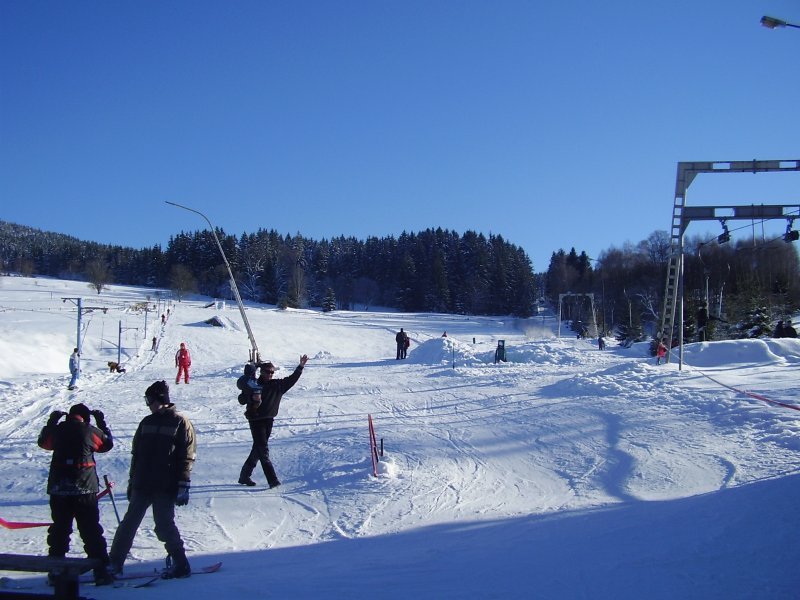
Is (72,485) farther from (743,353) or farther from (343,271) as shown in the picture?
(343,271)

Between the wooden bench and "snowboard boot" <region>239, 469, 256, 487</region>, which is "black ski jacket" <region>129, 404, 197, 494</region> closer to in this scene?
the wooden bench

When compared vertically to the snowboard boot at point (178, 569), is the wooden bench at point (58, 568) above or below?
above

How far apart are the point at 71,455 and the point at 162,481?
0.81 meters

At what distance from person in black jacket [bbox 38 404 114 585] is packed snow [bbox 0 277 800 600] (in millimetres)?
351

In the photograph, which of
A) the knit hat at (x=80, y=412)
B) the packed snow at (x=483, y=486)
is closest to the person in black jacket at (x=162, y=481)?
the packed snow at (x=483, y=486)

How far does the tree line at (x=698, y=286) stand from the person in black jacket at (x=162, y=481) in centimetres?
1502

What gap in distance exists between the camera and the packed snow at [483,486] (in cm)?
477

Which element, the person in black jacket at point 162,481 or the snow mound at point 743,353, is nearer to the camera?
the person in black jacket at point 162,481

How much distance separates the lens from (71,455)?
16.5 feet

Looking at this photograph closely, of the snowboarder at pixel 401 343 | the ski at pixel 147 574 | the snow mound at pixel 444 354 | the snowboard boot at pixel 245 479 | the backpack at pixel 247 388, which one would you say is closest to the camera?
the ski at pixel 147 574

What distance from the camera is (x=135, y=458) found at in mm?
5172

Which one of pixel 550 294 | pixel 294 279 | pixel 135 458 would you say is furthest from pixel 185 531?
pixel 550 294

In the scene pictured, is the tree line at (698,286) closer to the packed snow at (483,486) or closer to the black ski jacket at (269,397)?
the packed snow at (483,486)

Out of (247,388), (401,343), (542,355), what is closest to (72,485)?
(247,388)
